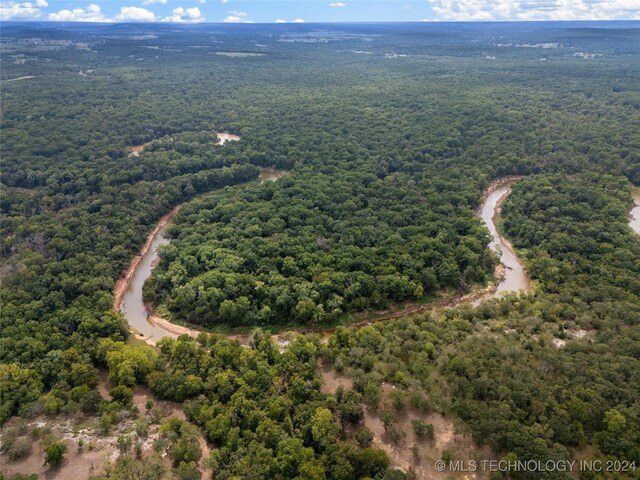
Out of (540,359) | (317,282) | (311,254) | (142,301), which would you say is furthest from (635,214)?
(142,301)

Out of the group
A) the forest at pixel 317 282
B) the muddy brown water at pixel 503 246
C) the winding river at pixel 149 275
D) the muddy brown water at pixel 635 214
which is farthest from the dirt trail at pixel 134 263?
the muddy brown water at pixel 635 214

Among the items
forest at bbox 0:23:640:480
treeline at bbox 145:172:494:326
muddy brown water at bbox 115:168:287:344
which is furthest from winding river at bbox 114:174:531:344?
treeline at bbox 145:172:494:326

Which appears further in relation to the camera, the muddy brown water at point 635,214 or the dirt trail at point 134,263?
the muddy brown water at point 635,214

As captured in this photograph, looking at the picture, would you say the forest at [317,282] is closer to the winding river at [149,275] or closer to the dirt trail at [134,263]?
the dirt trail at [134,263]

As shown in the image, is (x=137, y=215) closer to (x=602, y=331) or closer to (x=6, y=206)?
(x=6, y=206)

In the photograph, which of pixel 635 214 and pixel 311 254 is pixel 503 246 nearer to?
pixel 635 214

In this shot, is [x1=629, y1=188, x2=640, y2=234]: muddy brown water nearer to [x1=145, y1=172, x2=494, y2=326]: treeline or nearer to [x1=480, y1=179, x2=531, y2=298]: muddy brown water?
[x1=480, y1=179, x2=531, y2=298]: muddy brown water
